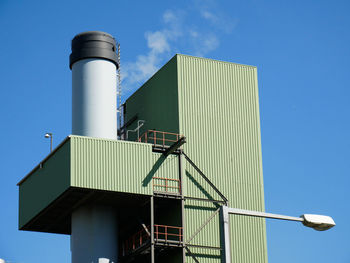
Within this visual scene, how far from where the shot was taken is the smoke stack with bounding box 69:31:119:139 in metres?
60.1

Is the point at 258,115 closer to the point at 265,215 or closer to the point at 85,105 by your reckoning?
the point at 85,105

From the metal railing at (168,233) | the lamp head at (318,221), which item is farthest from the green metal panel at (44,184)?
the lamp head at (318,221)

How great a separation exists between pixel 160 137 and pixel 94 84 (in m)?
6.60

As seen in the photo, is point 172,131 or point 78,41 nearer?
point 172,131

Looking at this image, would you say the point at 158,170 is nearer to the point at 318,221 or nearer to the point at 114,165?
the point at 114,165

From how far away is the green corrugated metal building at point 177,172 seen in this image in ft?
179

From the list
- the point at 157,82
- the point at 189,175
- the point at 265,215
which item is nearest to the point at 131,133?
the point at 157,82

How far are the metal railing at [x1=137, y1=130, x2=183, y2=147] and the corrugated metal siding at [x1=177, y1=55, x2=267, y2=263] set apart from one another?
1025mm

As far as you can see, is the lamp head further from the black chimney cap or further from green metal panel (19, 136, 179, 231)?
the black chimney cap

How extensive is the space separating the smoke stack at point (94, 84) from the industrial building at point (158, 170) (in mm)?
81

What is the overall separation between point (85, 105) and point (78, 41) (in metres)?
5.79

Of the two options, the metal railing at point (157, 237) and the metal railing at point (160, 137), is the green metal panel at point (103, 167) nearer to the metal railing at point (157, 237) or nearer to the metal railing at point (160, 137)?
the metal railing at point (160, 137)

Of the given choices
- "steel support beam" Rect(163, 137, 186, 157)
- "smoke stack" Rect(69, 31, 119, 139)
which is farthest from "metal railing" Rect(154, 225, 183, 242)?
"smoke stack" Rect(69, 31, 119, 139)

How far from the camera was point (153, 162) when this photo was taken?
184 ft
